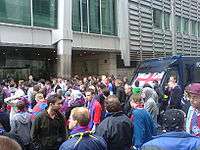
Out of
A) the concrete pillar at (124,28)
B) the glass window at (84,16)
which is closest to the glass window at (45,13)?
the glass window at (84,16)

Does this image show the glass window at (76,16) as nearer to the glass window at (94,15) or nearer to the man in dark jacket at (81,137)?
the glass window at (94,15)

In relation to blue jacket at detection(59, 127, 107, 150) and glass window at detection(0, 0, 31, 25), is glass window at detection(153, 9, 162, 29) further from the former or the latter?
blue jacket at detection(59, 127, 107, 150)

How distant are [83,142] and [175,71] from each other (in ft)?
→ 38.4

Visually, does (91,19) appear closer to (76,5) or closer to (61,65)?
(76,5)

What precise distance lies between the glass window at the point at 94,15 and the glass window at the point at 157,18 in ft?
29.7

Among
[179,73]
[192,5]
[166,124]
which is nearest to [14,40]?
[179,73]

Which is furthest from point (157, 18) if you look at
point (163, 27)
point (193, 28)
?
point (193, 28)

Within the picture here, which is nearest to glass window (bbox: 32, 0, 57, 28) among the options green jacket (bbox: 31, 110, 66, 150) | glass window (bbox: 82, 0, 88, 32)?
glass window (bbox: 82, 0, 88, 32)

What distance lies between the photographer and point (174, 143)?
4.08m

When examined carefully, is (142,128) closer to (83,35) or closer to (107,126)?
(107,126)

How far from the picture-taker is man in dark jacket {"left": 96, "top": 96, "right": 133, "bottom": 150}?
23.3 feet

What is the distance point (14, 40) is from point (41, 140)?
1827 centimetres

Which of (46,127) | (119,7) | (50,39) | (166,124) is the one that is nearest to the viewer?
(166,124)

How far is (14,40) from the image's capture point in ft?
82.9
